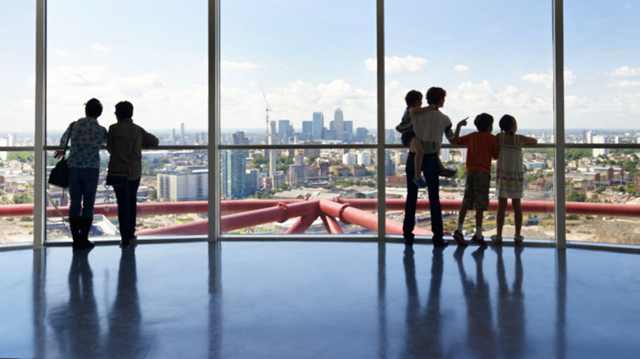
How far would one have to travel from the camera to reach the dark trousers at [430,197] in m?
4.86

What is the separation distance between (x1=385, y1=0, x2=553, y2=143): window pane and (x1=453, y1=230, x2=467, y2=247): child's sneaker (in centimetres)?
99

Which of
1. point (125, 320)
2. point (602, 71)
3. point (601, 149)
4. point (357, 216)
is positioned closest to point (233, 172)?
point (357, 216)

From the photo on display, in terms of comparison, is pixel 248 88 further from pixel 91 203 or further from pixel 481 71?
pixel 481 71

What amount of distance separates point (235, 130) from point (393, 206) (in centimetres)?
174

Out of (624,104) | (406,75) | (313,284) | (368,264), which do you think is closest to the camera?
(313,284)

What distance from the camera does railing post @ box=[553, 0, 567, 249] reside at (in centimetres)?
490

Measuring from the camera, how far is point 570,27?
16.1ft

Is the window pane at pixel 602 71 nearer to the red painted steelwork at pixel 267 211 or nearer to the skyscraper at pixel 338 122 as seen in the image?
the red painted steelwork at pixel 267 211

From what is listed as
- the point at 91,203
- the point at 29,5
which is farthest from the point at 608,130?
the point at 29,5

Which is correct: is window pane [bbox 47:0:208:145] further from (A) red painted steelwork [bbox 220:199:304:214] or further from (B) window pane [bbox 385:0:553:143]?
(B) window pane [bbox 385:0:553:143]

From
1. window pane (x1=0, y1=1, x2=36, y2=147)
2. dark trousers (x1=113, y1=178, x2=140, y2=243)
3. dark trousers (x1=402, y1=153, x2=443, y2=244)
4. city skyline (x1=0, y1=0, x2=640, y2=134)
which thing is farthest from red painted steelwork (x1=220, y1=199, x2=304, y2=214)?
window pane (x1=0, y1=1, x2=36, y2=147)

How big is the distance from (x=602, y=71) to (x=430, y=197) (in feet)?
6.37

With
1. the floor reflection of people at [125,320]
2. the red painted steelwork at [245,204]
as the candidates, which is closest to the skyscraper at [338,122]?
the red painted steelwork at [245,204]

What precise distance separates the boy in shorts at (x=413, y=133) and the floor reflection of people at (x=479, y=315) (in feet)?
3.31
